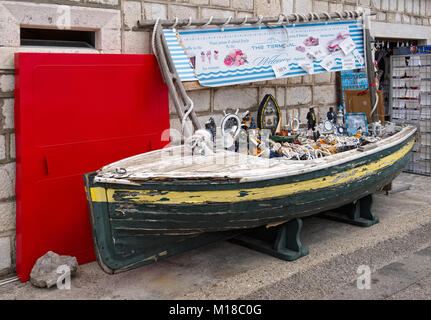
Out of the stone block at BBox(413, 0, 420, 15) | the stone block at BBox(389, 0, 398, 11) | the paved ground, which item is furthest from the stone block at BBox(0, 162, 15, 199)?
the stone block at BBox(413, 0, 420, 15)

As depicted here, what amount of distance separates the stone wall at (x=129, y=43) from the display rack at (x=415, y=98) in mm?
1405

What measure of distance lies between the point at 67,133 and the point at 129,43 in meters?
1.08

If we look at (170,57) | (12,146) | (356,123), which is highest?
(170,57)

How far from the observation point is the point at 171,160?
3795 millimetres

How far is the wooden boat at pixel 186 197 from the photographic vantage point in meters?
3.38

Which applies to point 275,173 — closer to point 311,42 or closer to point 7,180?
point 7,180

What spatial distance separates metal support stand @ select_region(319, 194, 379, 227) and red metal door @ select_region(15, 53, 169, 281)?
2322 mm

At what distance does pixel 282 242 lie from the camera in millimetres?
4281

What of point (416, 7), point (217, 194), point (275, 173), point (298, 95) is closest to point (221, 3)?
point (298, 95)

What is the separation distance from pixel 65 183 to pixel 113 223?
76 centimetres

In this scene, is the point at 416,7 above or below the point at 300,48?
above
